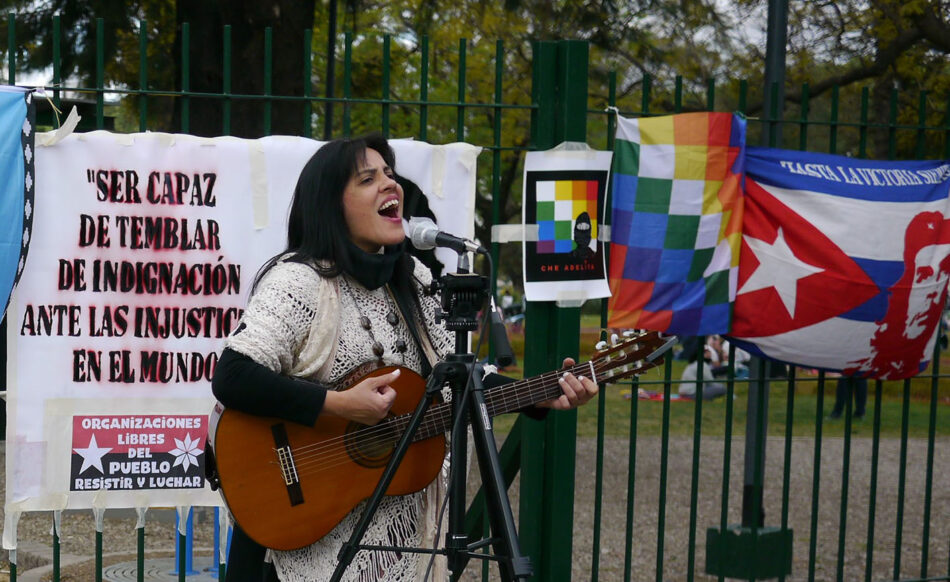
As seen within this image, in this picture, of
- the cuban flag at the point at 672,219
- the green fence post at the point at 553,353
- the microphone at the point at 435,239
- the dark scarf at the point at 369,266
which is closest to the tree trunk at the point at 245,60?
the green fence post at the point at 553,353

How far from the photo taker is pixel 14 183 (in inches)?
151

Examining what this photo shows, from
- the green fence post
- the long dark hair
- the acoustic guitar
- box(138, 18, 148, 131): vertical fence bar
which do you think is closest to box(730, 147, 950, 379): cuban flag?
the green fence post

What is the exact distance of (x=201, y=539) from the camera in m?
7.52

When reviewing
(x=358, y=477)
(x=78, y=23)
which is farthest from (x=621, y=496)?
(x=358, y=477)

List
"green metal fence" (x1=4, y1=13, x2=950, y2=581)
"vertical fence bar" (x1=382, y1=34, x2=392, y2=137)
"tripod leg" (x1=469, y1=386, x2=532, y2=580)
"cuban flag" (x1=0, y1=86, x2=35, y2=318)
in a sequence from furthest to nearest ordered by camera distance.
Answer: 1. "green metal fence" (x1=4, y1=13, x2=950, y2=581)
2. "vertical fence bar" (x1=382, y1=34, x2=392, y2=137)
3. "cuban flag" (x1=0, y1=86, x2=35, y2=318)
4. "tripod leg" (x1=469, y1=386, x2=532, y2=580)

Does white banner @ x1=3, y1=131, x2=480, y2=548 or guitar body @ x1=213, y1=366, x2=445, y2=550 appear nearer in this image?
guitar body @ x1=213, y1=366, x2=445, y2=550

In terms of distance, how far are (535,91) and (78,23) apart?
6.19m

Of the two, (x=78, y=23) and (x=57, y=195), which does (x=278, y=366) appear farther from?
(x=78, y=23)

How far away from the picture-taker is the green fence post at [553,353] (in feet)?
14.6

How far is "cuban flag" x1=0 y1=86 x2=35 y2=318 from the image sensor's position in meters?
3.83

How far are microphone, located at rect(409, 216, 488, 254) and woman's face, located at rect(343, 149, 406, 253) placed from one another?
76 mm

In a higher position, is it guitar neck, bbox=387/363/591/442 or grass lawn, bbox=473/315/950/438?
guitar neck, bbox=387/363/591/442

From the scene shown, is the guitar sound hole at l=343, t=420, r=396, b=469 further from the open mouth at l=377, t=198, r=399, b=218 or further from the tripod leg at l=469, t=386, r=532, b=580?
the open mouth at l=377, t=198, r=399, b=218

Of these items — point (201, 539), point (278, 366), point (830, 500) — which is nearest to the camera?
point (278, 366)
